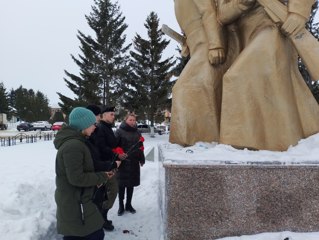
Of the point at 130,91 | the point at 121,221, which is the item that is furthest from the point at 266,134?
the point at 130,91

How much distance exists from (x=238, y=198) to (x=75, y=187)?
1528 mm

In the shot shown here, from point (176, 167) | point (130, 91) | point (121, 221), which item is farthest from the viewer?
point (130, 91)

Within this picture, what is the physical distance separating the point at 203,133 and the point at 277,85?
1.14m

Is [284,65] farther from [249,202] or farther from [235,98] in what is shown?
[249,202]

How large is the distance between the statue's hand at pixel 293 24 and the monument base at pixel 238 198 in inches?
65.3

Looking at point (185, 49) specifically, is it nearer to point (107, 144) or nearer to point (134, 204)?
point (107, 144)

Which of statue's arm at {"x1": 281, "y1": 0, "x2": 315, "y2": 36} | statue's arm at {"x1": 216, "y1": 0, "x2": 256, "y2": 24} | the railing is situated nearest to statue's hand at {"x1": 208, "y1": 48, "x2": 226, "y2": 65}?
statue's arm at {"x1": 216, "y1": 0, "x2": 256, "y2": 24}

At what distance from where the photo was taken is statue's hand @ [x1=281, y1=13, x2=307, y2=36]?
4312 mm

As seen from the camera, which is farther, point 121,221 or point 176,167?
point 121,221

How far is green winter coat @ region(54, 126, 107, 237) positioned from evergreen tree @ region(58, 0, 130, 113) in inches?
1048

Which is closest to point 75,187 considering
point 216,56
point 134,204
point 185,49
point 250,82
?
point 250,82

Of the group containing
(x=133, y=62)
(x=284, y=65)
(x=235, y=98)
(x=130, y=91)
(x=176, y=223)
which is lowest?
(x=176, y=223)

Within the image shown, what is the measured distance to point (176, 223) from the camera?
11.7 ft

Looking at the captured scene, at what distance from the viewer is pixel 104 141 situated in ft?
15.8
